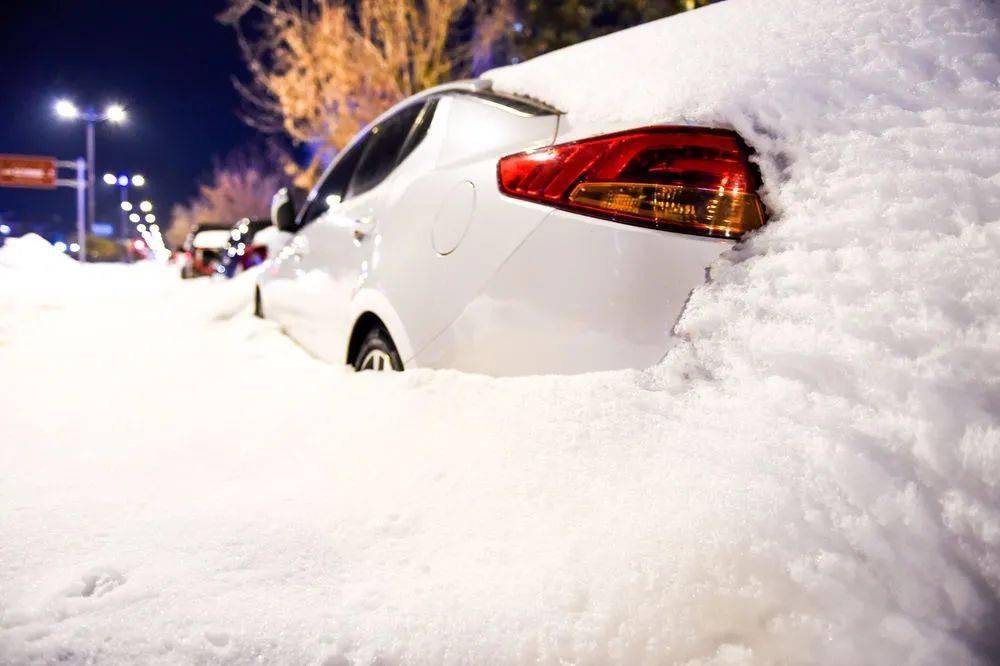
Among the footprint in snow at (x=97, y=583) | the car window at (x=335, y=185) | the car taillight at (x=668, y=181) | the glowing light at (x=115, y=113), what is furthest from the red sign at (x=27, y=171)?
the car taillight at (x=668, y=181)

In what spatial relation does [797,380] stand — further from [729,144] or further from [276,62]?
[276,62]

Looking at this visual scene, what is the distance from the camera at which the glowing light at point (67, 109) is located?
26711mm

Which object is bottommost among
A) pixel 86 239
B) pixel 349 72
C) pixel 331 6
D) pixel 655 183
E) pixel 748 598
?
pixel 86 239

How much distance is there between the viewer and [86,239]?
3269 centimetres

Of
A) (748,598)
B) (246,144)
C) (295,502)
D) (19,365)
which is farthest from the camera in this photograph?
(246,144)

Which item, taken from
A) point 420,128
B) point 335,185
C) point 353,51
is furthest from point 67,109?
point 420,128

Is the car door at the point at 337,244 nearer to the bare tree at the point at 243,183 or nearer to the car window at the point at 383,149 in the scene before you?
the car window at the point at 383,149

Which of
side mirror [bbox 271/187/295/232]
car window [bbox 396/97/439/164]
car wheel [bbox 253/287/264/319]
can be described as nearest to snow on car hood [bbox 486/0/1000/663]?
car window [bbox 396/97/439/164]

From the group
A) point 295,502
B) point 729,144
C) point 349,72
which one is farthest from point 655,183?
point 349,72

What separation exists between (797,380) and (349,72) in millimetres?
16596

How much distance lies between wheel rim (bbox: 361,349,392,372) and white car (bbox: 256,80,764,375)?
0.02m

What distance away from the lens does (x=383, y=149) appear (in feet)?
11.3

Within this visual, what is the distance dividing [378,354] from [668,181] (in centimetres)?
149

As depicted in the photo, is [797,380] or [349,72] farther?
[349,72]
